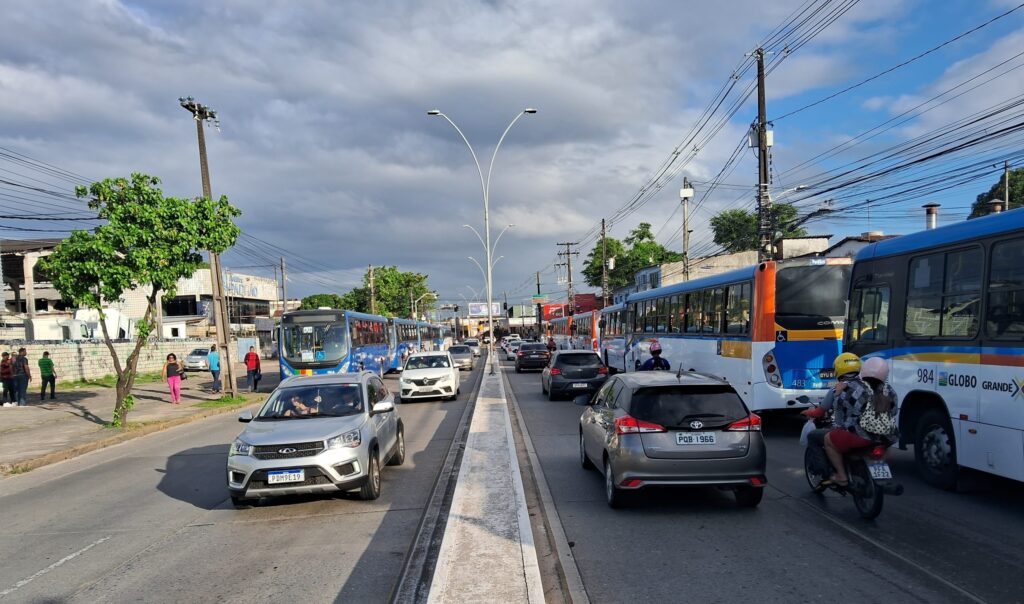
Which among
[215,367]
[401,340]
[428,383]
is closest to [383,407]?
[428,383]

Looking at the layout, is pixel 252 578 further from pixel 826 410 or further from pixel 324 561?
pixel 826 410

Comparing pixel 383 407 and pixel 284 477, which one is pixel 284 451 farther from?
pixel 383 407

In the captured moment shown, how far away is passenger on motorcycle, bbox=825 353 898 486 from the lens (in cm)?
676

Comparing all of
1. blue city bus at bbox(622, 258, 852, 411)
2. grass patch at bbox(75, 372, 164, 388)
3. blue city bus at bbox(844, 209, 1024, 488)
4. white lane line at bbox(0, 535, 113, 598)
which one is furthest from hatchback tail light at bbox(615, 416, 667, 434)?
grass patch at bbox(75, 372, 164, 388)

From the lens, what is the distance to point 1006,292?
7.22m

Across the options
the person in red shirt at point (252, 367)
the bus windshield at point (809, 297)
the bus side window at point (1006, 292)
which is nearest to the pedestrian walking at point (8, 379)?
the person in red shirt at point (252, 367)

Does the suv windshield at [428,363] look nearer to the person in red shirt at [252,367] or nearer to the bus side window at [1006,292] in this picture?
the person in red shirt at [252,367]

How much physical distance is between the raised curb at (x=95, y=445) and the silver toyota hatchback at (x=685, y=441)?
11024 millimetres

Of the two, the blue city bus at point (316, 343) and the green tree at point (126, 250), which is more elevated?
the green tree at point (126, 250)

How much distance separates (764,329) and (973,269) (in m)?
4.84

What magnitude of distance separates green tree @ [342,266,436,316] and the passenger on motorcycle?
78034mm

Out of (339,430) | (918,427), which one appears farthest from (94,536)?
(918,427)

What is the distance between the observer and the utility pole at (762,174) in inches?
885

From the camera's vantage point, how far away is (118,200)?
1628 cm
